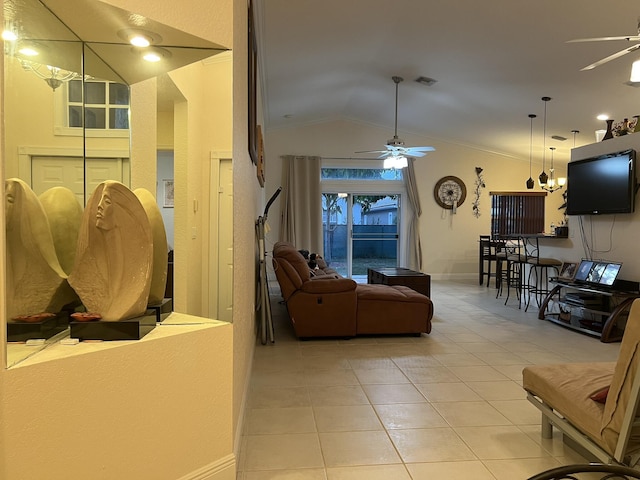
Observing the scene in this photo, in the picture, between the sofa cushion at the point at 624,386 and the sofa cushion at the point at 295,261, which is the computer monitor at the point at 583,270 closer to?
the sofa cushion at the point at 295,261

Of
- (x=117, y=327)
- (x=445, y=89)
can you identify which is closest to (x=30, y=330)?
(x=117, y=327)

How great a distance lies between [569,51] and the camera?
183 inches

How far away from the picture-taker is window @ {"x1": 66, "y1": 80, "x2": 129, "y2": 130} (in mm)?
1673

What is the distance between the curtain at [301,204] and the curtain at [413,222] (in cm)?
190

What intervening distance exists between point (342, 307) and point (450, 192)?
19.6 feet

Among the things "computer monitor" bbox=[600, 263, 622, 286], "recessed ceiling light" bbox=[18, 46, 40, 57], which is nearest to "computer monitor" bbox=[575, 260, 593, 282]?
"computer monitor" bbox=[600, 263, 622, 286]

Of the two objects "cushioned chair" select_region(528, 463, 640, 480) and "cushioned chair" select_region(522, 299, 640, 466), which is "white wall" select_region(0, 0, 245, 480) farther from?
"cushioned chair" select_region(522, 299, 640, 466)

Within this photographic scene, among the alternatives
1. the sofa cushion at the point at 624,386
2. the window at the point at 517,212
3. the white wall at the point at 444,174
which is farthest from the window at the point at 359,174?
the sofa cushion at the point at 624,386

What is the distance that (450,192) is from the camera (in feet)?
30.8

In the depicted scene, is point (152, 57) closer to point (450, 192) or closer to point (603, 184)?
point (603, 184)

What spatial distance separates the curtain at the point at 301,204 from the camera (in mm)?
8672

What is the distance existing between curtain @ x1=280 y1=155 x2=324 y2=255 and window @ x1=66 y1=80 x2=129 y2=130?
22.2 ft

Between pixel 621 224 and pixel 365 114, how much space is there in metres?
5.03

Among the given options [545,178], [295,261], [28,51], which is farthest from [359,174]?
[28,51]
